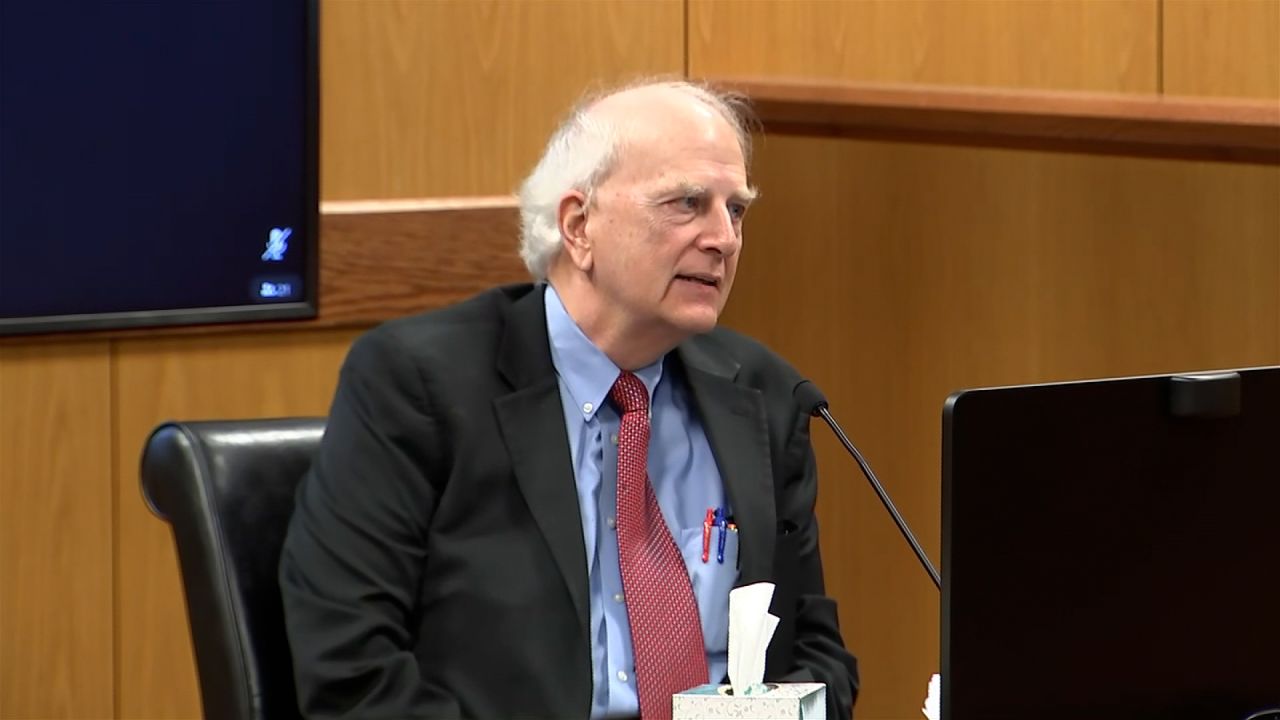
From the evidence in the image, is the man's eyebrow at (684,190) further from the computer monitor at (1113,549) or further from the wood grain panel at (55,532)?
the wood grain panel at (55,532)

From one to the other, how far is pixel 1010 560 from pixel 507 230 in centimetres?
201

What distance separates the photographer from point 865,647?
13.0 ft

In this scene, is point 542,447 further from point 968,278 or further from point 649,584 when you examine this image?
point 968,278

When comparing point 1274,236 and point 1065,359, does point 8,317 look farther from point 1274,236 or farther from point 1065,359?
point 1274,236

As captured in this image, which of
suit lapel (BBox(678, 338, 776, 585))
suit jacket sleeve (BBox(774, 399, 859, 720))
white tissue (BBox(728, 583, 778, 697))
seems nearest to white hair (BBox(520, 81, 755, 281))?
suit lapel (BBox(678, 338, 776, 585))

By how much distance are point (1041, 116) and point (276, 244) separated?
142 cm

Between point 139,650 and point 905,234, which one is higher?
point 905,234

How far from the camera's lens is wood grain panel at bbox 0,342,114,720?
2770 mm

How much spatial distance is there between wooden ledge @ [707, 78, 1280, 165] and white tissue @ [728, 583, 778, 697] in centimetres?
188

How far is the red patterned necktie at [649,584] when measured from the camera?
1956 mm

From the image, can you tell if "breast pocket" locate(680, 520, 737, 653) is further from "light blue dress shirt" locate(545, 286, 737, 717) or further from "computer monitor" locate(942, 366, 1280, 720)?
"computer monitor" locate(942, 366, 1280, 720)

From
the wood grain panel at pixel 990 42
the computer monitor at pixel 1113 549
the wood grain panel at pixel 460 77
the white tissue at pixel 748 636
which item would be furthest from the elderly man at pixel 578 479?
the wood grain panel at pixel 990 42

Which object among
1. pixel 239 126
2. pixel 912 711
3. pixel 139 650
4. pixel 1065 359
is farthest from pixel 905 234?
pixel 139 650

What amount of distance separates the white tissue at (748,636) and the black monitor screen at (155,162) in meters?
1.67
